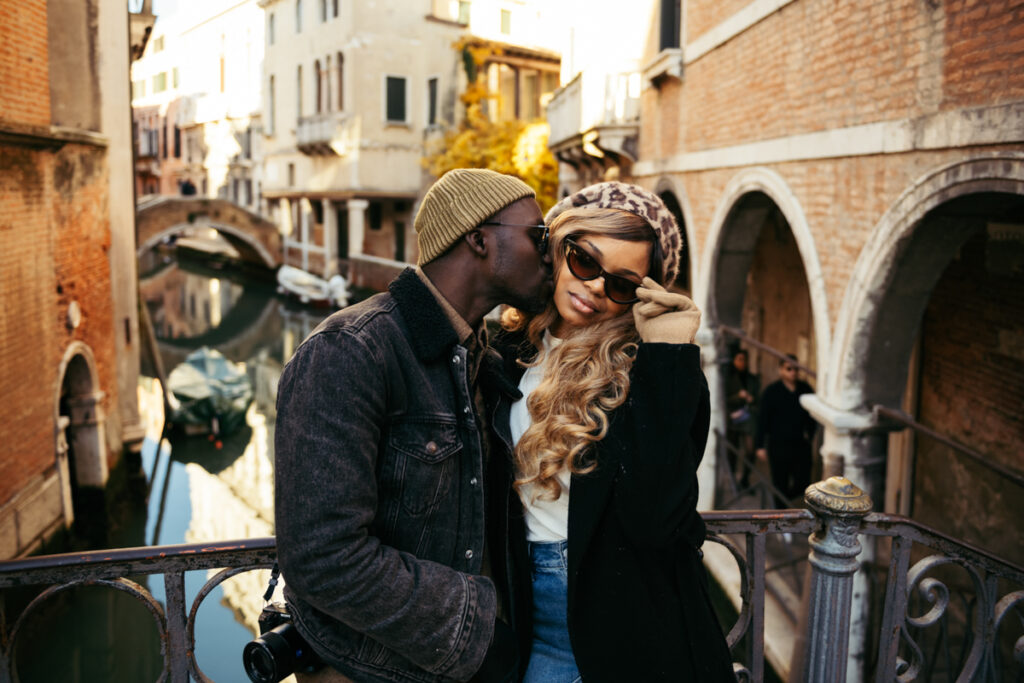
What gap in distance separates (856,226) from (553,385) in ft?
12.8

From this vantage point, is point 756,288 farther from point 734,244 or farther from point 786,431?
point 786,431

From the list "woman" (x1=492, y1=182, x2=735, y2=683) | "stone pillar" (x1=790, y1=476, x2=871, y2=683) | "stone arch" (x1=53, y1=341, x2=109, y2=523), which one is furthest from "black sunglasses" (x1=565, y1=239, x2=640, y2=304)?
"stone arch" (x1=53, y1=341, x2=109, y2=523)

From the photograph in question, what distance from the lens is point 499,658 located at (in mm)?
1530

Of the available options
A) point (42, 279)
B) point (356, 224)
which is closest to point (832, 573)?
point (42, 279)

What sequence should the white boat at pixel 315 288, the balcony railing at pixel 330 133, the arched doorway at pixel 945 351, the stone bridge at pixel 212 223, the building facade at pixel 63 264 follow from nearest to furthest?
the arched doorway at pixel 945 351
the building facade at pixel 63 264
the balcony railing at pixel 330 133
the white boat at pixel 315 288
the stone bridge at pixel 212 223

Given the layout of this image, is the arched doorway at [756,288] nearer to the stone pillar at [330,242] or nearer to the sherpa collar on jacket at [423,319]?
the sherpa collar on jacket at [423,319]

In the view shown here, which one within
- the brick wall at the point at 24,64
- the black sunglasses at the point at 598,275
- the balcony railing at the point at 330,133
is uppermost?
the balcony railing at the point at 330,133

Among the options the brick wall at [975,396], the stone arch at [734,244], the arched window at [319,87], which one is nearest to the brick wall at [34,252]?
the stone arch at [734,244]

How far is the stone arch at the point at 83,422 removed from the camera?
29.2ft

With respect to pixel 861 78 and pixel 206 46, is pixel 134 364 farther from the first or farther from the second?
pixel 206 46

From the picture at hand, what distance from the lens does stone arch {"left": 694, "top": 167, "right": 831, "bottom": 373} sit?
5.95 m

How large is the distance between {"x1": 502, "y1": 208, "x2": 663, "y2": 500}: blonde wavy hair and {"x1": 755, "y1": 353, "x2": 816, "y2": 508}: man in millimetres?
5300

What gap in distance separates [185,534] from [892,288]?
8794 millimetres

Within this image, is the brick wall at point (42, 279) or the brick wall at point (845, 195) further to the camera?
the brick wall at point (42, 279)
